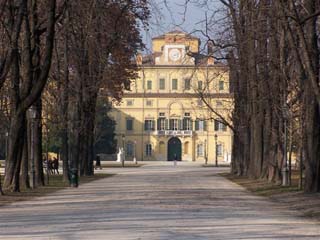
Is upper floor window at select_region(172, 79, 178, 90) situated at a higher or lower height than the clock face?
lower

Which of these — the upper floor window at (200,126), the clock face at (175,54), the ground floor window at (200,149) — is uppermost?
the clock face at (175,54)

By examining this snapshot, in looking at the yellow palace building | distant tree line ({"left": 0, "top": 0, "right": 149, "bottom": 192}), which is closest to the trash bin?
distant tree line ({"left": 0, "top": 0, "right": 149, "bottom": 192})

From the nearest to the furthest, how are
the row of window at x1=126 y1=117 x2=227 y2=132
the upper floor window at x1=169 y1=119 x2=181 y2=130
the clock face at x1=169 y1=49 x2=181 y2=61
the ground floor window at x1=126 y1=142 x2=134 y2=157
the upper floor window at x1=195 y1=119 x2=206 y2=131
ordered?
the clock face at x1=169 y1=49 x2=181 y2=61 → the row of window at x1=126 y1=117 x2=227 y2=132 → the upper floor window at x1=195 y1=119 x2=206 y2=131 → the upper floor window at x1=169 y1=119 x2=181 y2=130 → the ground floor window at x1=126 y1=142 x2=134 y2=157

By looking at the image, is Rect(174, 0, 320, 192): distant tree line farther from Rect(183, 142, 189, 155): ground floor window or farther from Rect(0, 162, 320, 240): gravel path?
Rect(183, 142, 189, 155): ground floor window

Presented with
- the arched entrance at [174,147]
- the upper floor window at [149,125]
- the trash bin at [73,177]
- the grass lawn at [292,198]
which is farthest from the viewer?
the upper floor window at [149,125]

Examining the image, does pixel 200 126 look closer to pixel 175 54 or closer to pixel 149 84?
pixel 149 84

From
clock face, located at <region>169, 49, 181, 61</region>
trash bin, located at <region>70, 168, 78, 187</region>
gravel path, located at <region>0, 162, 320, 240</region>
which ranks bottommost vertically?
gravel path, located at <region>0, 162, 320, 240</region>

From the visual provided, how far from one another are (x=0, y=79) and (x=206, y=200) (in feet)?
27.3

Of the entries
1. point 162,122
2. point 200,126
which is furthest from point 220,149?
point 162,122

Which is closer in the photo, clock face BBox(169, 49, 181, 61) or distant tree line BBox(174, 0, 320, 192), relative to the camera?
distant tree line BBox(174, 0, 320, 192)

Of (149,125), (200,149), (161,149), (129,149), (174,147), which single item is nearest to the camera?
(174,147)

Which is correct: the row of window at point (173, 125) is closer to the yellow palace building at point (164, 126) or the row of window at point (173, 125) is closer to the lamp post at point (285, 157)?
the yellow palace building at point (164, 126)

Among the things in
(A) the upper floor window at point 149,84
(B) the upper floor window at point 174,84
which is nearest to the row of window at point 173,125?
(B) the upper floor window at point 174,84

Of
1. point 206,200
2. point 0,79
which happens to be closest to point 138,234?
point 206,200
